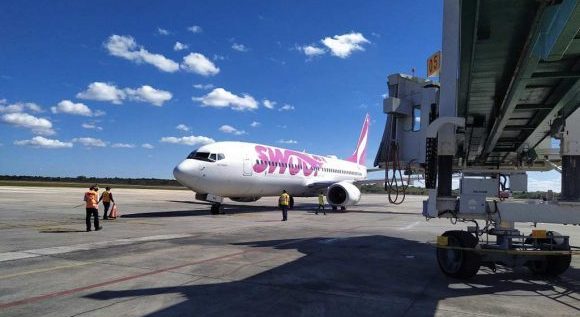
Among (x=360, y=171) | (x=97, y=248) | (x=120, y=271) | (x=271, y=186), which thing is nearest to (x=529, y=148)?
(x=120, y=271)

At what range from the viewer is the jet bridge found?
5.55m

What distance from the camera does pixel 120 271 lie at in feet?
28.6

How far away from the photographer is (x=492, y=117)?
937 cm

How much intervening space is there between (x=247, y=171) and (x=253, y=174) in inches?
25.4

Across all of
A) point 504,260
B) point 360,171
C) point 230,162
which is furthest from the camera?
point 360,171

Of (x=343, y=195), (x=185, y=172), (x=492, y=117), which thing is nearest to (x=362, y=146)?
(x=343, y=195)

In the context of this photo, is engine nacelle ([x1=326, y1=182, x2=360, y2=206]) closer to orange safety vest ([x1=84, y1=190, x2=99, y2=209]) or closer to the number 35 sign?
orange safety vest ([x1=84, y1=190, x2=99, y2=209])

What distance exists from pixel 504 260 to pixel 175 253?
23.5 ft

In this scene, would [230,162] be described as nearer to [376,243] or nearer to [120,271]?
[376,243]

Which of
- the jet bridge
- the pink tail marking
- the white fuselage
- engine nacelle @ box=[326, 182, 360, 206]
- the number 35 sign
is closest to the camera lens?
the jet bridge

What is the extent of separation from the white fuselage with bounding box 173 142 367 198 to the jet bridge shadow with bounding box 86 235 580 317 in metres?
12.7

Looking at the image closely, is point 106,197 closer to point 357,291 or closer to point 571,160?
point 357,291

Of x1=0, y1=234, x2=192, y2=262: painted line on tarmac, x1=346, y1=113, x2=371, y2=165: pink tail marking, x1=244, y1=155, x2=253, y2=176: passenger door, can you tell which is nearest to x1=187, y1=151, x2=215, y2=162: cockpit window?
x1=244, y1=155, x2=253, y2=176: passenger door

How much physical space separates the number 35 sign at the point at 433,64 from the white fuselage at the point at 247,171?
48.2 ft
